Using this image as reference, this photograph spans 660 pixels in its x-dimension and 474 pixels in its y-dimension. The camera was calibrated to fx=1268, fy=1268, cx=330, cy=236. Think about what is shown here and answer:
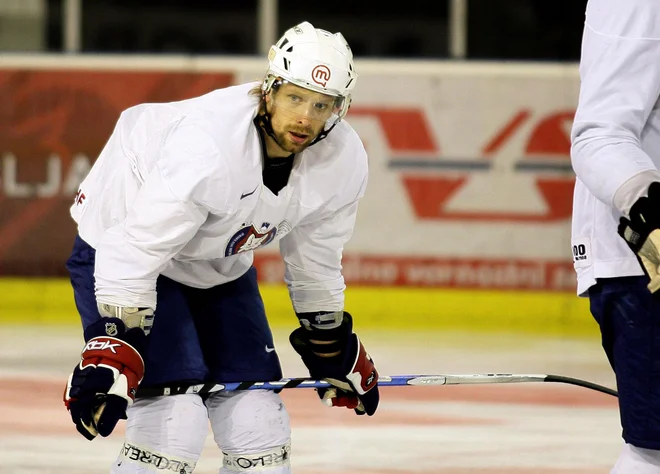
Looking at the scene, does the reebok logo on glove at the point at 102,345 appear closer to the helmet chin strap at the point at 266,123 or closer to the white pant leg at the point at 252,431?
the white pant leg at the point at 252,431

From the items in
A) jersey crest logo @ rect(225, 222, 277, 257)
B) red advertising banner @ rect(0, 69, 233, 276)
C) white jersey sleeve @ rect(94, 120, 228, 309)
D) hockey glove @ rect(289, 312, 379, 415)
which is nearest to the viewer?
white jersey sleeve @ rect(94, 120, 228, 309)

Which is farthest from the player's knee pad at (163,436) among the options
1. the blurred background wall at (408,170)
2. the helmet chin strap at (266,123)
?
the blurred background wall at (408,170)

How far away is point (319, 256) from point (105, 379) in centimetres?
60

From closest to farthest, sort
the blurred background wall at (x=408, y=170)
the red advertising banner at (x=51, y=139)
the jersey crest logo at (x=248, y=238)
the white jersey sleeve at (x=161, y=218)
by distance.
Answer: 1. the white jersey sleeve at (x=161, y=218)
2. the jersey crest logo at (x=248, y=238)
3. the blurred background wall at (x=408, y=170)
4. the red advertising banner at (x=51, y=139)

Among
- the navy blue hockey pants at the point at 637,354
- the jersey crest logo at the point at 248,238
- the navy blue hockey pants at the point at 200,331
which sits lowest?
the navy blue hockey pants at the point at 200,331

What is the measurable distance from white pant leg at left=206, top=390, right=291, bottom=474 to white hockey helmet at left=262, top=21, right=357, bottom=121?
0.61 metres

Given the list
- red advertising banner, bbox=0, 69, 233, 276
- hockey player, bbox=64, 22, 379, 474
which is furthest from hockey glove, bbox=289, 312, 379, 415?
red advertising banner, bbox=0, 69, 233, 276

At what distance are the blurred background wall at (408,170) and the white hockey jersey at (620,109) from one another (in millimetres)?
4480

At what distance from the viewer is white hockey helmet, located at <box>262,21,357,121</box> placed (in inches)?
97.1

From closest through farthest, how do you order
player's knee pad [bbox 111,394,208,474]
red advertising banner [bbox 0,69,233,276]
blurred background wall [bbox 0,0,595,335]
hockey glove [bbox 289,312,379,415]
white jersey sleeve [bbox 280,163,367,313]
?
player's knee pad [bbox 111,394,208,474] < white jersey sleeve [bbox 280,163,367,313] < hockey glove [bbox 289,312,379,415] < blurred background wall [bbox 0,0,595,335] < red advertising banner [bbox 0,69,233,276]

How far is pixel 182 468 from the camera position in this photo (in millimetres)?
2479

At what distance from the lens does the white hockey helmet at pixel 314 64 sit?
247 cm

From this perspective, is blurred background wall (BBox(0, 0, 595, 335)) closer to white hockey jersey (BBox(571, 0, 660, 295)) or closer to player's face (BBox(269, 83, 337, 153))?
player's face (BBox(269, 83, 337, 153))

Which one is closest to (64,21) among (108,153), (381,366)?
(381,366)
